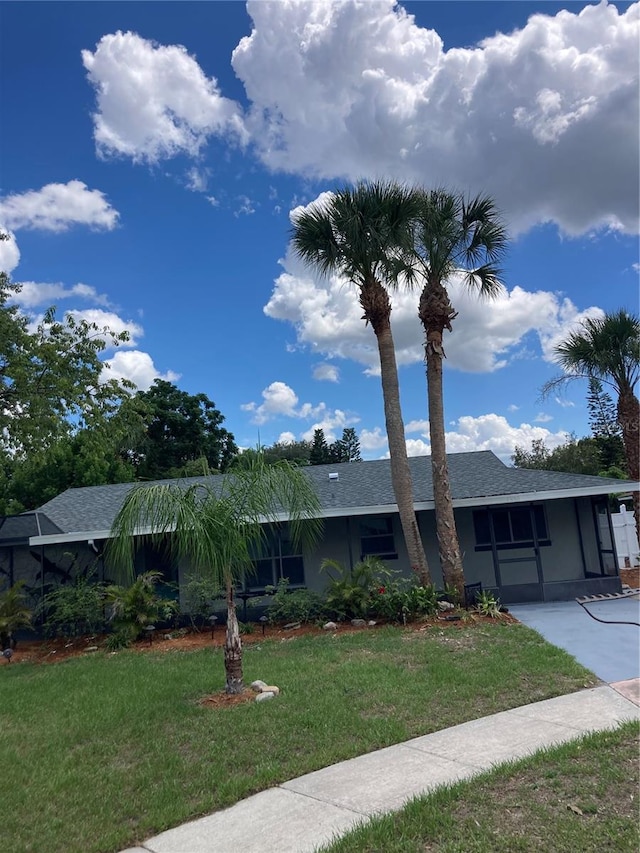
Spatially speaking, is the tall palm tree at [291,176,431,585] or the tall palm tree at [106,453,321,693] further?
the tall palm tree at [291,176,431,585]

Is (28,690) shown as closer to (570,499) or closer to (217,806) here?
(217,806)

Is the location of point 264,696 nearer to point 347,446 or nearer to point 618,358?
point 618,358

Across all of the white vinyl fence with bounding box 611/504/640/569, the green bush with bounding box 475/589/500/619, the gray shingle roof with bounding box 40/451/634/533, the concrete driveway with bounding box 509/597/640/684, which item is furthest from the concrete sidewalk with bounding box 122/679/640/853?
the white vinyl fence with bounding box 611/504/640/569

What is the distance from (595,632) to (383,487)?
6.39 meters

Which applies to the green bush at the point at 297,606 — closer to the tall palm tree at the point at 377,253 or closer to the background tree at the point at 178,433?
the tall palm tree at the point at 377,253

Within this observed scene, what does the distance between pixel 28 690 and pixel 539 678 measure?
7052mm

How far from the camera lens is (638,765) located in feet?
13.9

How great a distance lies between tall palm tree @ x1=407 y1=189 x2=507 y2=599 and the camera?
470 inches

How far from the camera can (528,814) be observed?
12.0 feet

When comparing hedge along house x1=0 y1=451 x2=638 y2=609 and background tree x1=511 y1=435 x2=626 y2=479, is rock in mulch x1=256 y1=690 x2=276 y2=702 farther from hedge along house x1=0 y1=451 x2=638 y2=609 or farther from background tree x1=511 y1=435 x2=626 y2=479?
background tree x1=511 y1=435 x2=626 y2=479

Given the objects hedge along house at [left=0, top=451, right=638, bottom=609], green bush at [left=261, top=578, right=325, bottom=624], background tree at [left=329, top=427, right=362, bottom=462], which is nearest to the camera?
green bush at [left=261, top=578, right=325, bottom=624]

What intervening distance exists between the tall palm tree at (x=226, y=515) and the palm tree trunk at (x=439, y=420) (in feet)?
17.0

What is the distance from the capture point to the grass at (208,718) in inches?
168

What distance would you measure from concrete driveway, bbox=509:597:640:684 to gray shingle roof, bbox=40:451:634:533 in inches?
92.1
